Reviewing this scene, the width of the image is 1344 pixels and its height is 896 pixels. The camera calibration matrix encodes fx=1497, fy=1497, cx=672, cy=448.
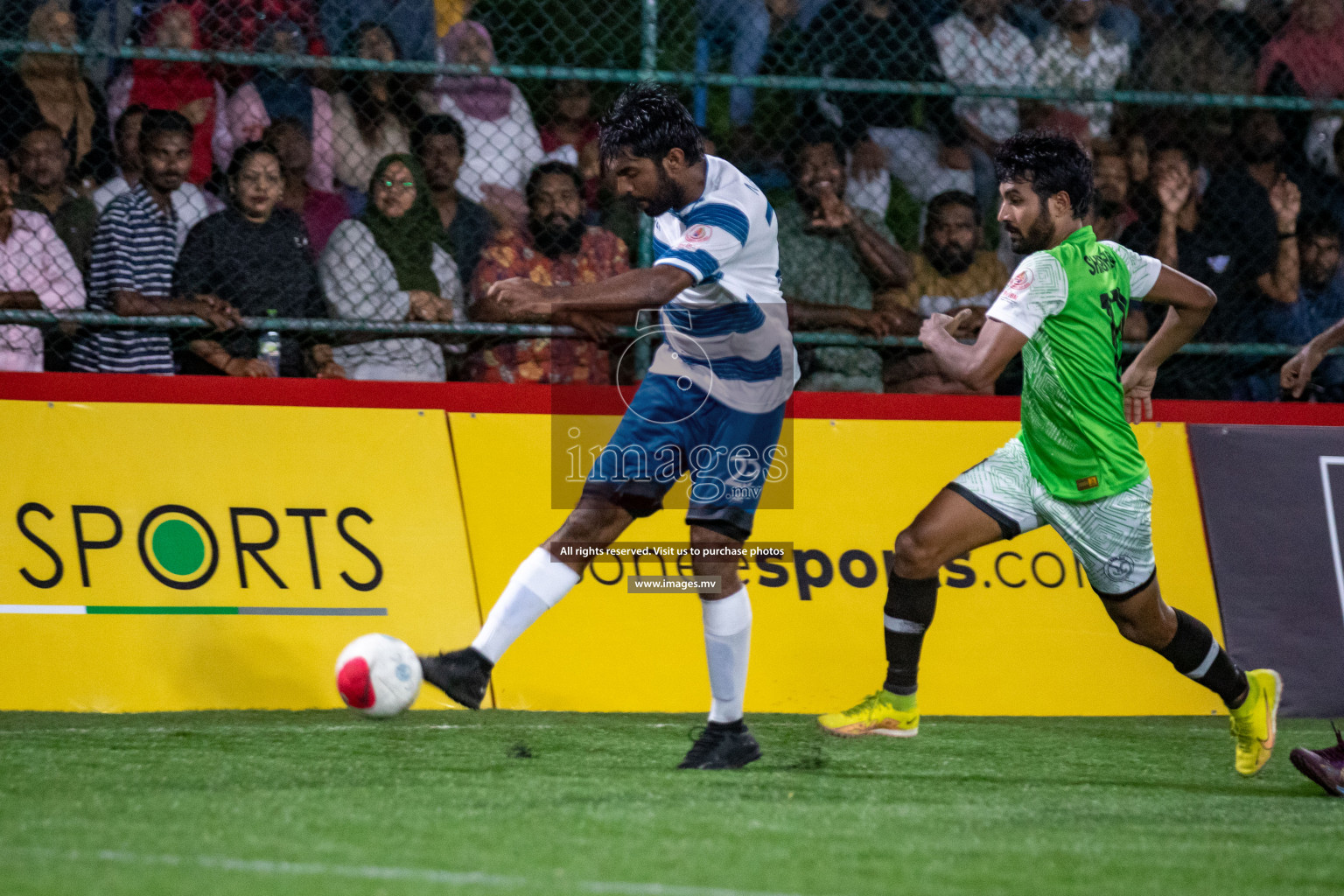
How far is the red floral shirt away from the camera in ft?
22.0

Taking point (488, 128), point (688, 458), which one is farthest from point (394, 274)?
point (688, 458)

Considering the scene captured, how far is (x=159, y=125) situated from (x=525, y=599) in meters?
3.34

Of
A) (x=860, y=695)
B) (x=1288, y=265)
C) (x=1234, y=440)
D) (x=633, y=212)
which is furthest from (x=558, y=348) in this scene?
(x=1288, y=265)

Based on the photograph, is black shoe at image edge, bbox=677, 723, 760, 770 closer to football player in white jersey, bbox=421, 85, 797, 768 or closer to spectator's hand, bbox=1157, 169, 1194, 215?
football player in white jersey, bbox=421, 85, 797, 768

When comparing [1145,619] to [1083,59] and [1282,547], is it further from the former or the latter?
[1083,59]

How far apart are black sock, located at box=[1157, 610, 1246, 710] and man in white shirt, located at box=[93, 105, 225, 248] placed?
14.4 feet

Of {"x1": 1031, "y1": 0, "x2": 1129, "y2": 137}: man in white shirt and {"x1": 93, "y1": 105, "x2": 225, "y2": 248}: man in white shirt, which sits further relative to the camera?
{"x1": 1031, "y1": 0, "x2": 1129, "y2": 137}: man in white shirt

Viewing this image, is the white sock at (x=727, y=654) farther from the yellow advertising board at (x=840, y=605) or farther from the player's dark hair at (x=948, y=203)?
the player's dark hair at (x=948, y=203)

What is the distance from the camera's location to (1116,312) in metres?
4.92

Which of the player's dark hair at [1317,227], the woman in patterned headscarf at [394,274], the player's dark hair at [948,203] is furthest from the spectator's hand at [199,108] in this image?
the player's dark hair at [1317,227]

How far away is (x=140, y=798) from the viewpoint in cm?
382

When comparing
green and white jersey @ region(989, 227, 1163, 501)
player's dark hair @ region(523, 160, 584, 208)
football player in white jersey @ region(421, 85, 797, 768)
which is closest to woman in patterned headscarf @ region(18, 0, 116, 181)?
player's dark hair @ region(523, 160, 584, 208)

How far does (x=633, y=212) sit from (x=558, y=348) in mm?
766

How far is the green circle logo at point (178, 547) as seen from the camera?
593 cm
